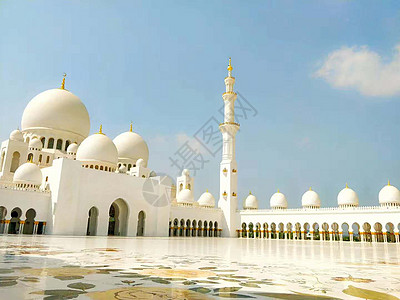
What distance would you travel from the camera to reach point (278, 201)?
3509 cm

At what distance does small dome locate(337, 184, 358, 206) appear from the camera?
30.4 metres

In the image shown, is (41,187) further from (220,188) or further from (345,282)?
(345,282)

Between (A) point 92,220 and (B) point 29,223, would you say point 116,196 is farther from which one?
(B) point 29,223

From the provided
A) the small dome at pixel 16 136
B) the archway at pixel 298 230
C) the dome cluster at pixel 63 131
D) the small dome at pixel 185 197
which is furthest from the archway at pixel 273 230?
the small dome at pixel 16 136

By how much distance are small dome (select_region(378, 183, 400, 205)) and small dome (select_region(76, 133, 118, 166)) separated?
23594mm

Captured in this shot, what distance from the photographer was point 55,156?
24828 millimetres

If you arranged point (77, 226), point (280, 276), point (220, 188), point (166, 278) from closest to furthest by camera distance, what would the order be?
point (166, 278) → point (280, 276) → point (77, 226) → point (220, 188)

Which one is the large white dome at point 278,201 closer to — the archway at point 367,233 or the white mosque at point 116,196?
the white mosque at point 116,196

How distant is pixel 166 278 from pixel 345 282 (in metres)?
2.03

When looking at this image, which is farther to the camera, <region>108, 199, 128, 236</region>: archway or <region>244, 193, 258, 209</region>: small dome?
<region>244, 193, 258, 209</region>: small dome

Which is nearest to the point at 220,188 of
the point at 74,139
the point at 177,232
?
the point at 177,232

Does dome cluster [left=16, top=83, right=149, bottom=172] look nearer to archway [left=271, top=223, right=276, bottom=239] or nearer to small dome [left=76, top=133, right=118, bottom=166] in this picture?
small dome [left=76, top=133, right=118, bottom=166]

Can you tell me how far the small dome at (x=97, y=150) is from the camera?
901 inches

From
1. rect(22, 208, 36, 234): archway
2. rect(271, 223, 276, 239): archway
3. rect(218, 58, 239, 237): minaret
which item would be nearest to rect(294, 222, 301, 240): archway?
rect(271, 223, 276, 239): archway
